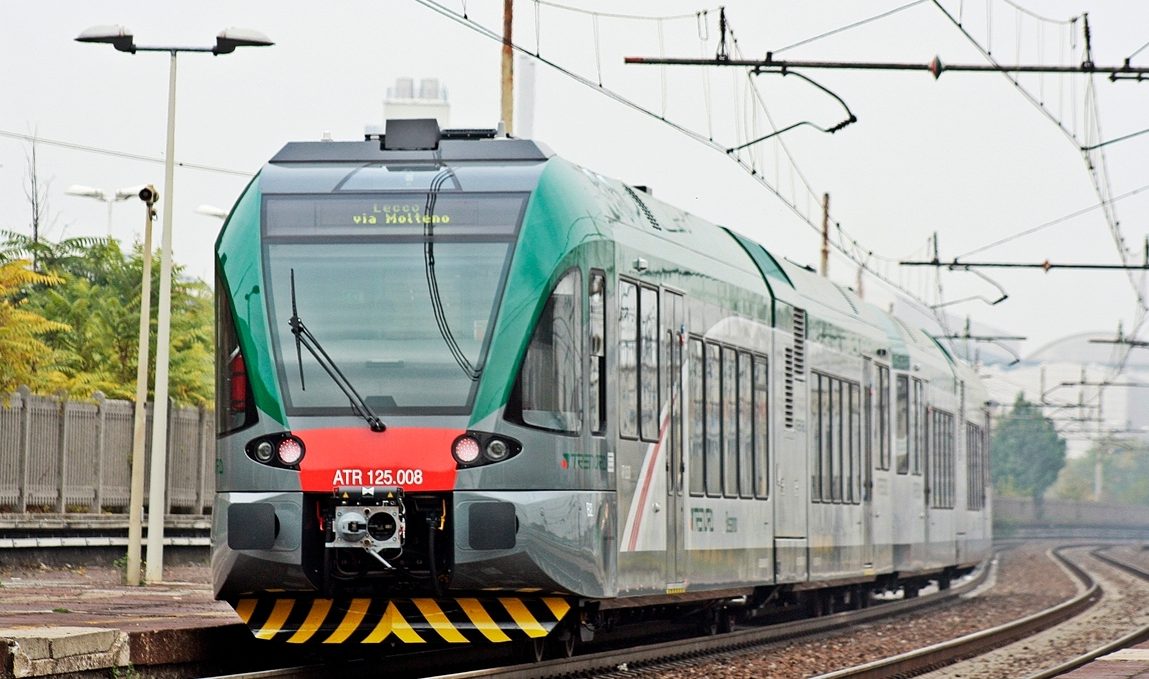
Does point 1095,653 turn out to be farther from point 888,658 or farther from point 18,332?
point 18,332

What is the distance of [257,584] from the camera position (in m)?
13.0

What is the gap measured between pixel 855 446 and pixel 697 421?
23.0ft

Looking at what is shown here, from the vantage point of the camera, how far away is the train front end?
12.8 metres

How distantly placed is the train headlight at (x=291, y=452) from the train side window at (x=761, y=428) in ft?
20.0

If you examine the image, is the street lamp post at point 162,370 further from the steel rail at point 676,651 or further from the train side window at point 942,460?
the train side window at point 942,460

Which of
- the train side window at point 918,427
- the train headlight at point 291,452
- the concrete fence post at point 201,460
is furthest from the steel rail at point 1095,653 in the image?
the concrete fence post at point 201,460

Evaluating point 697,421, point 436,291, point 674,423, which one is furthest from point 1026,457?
point 436,291

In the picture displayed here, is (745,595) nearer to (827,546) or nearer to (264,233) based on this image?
(827,546)

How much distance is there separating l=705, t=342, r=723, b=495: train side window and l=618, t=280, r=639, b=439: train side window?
2101mm

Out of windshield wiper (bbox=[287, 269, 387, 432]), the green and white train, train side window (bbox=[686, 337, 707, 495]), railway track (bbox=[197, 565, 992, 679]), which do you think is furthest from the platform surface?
train side window (bbox=[686, 337, 707, 495])

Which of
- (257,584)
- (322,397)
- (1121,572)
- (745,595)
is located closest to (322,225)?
(322,397)

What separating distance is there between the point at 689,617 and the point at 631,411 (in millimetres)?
6031

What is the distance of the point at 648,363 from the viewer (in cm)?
1491

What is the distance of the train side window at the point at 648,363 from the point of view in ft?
48.3
